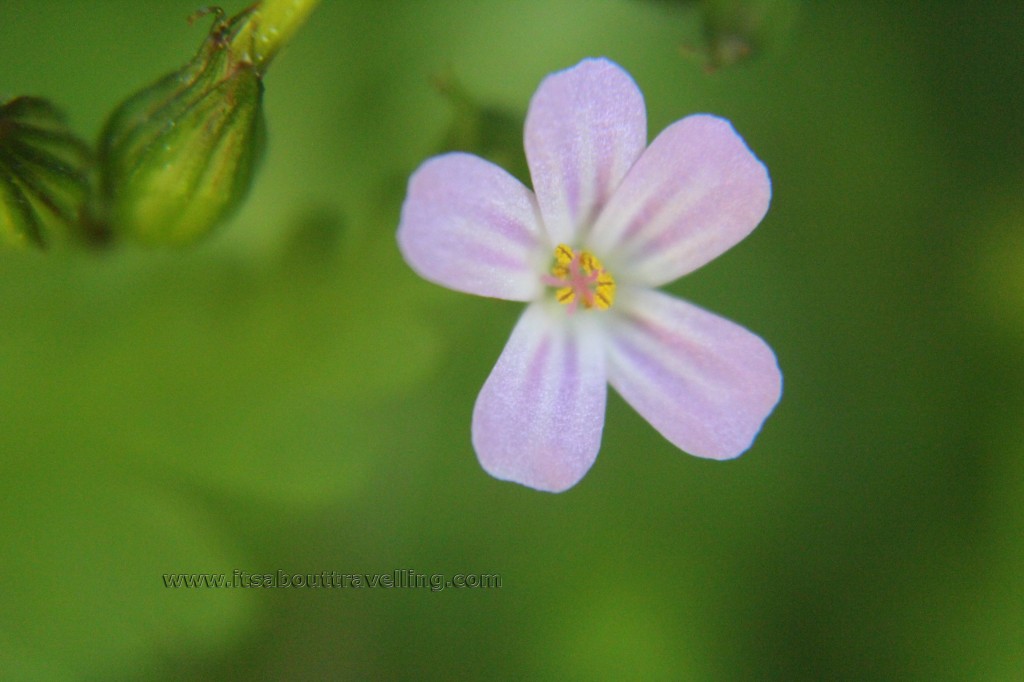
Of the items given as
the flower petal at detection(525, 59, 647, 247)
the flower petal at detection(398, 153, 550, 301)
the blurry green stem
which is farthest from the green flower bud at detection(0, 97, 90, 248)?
the flower petal at detection(525, 59, 647, 247)

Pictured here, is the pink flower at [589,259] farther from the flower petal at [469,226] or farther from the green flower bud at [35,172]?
the green flower bud at [35,172]

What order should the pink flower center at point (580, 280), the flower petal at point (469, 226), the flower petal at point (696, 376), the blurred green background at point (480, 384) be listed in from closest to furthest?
the flower petal at point (469, 226) < the flower petal at point (696, 376) < the pink flower center at point (580, 280) < the blurred green background at point (480, 384)

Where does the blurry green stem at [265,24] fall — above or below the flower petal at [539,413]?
above

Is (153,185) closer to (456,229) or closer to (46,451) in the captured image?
(456,229)

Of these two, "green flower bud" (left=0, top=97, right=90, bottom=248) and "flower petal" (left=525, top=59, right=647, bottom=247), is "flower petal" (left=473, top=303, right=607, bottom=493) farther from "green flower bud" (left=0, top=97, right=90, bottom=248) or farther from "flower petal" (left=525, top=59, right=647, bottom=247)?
"green flower bud" (left=0, top=97, right=90, bottom=248)

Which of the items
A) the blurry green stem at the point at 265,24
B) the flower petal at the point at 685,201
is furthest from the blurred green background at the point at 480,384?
the blurry green stem at the point at 265,24

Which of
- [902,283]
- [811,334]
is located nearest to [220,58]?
[811,334]
